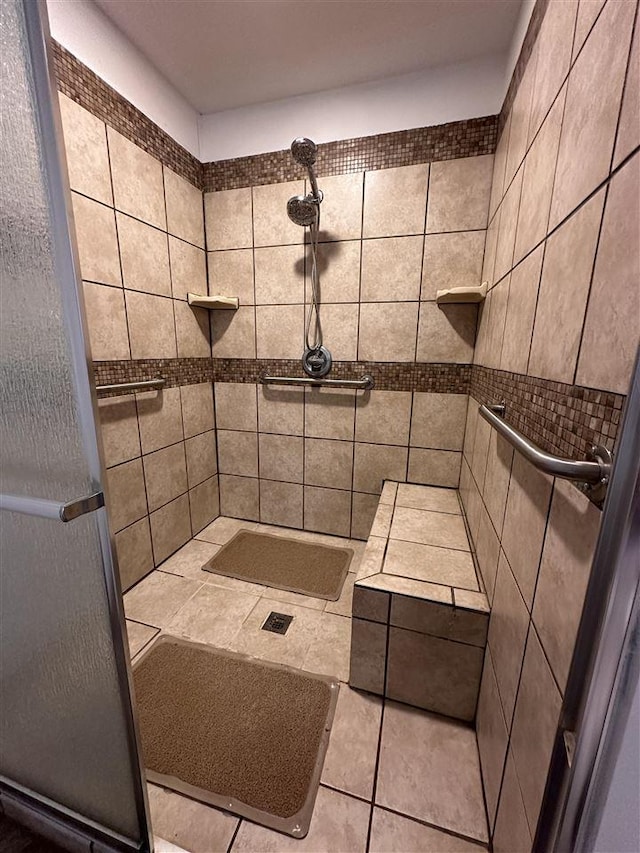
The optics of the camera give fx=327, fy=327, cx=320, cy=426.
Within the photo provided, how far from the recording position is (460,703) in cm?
99

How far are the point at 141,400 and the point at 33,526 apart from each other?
0.96 meters

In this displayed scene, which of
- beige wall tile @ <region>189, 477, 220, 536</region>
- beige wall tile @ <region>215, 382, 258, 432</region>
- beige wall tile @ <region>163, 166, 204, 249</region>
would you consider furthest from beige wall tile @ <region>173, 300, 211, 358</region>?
beige wall tile @ <region>189, 477, 220, 536</region>

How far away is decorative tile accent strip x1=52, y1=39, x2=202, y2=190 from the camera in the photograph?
107 cm

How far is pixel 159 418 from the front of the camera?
1562 mm

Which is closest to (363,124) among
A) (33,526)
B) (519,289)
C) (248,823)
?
(519,289)

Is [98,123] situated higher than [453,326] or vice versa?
[98,123]

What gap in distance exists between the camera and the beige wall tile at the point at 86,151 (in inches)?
42.9

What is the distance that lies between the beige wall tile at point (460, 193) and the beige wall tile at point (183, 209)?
1.15m

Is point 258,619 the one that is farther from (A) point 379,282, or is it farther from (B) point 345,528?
(A) point 379,282

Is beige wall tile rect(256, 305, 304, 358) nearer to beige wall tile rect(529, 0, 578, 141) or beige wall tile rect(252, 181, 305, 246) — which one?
beige wall tile rect(252, 181, 305, 246)

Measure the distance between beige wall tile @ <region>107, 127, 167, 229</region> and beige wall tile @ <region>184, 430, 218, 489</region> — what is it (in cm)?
105

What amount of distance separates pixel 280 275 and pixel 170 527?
1.42 meters

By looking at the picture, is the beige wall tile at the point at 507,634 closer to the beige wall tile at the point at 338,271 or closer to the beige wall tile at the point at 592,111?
the beige wall tile at the point at 592,111

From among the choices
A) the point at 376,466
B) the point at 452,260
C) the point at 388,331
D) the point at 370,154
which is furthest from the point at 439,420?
the point at 370,154
